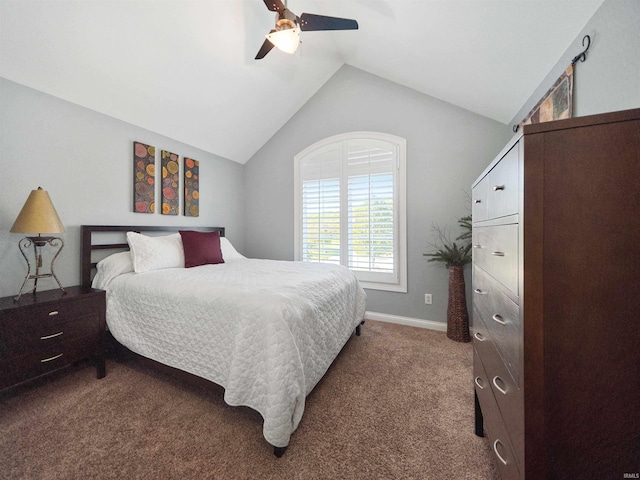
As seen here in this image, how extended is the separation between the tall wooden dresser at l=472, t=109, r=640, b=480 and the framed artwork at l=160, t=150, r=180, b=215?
331 centimetres

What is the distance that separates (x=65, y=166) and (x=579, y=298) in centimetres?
338

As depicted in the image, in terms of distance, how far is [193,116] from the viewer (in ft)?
9.28

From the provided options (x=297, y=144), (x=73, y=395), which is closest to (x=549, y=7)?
(x=297, y=144)

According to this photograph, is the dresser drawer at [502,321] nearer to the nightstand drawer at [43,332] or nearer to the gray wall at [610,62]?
the gray wall at [610,62]

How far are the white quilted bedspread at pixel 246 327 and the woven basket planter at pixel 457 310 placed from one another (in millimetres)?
1264

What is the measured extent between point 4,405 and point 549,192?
3055mm

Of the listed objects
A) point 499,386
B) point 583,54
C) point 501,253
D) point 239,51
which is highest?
point 239,51

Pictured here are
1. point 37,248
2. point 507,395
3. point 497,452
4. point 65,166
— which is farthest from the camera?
point 65,166

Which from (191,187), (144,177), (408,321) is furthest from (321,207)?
(144,177)

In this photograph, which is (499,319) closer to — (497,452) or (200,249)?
(497,452)

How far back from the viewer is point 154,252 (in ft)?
7.65

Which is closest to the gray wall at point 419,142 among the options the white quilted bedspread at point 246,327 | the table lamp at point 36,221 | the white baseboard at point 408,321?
the white baseboard at point 408,321

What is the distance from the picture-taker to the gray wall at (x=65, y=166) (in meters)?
1.84

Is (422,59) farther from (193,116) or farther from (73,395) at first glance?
(73,395)
